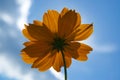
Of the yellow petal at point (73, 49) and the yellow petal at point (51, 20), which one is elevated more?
the yellow petal at point (51, 20)

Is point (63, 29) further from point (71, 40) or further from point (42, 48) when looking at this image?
point (42, 48)

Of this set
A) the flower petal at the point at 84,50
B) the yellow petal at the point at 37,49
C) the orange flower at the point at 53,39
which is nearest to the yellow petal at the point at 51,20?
the orange flower at the point at 53,39

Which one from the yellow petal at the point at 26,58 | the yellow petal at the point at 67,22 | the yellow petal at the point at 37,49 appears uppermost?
the yellow petal at the point at 67,22

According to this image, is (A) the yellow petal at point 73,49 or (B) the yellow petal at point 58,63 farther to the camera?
(B) the yellow petal at point 58,63

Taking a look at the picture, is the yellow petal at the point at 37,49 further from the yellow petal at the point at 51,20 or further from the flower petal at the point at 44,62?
the yellow petal at the point at 51,20

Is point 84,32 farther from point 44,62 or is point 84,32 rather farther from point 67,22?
point 44,62

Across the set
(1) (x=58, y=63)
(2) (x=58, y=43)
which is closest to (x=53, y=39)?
(2) (x=58, y=43)

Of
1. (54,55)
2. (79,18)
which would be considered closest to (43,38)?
(54,55)
